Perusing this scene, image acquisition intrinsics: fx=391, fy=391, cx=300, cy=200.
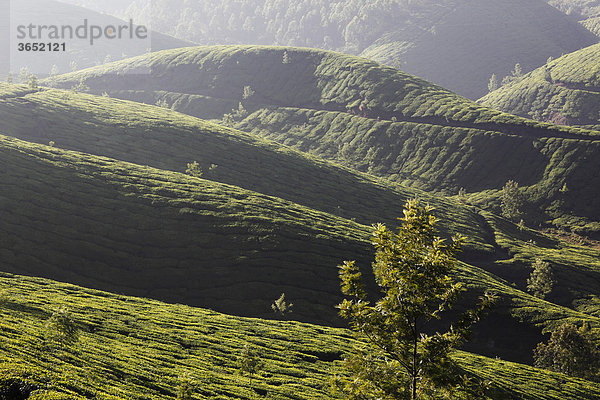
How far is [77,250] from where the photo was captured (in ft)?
276

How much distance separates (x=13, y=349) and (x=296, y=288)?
2301 inches

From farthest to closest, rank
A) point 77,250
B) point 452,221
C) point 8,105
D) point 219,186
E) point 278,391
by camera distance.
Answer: point 8,105, point 452,221, point 219,186, point 77,250, point 278,391

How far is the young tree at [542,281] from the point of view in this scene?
10815cm

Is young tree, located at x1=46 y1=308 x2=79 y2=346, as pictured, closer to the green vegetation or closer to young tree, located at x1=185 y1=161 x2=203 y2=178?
the green vegetation

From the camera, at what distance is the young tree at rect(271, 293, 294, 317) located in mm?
76869

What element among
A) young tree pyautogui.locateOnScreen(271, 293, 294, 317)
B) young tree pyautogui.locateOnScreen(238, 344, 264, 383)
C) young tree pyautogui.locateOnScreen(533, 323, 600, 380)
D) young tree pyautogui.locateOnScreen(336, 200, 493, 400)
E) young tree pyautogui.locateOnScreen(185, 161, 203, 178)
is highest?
young tree pyautogui.locateOnScreen(336, 200, 493, 400)

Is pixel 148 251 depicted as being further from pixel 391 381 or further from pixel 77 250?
pixel 391 381

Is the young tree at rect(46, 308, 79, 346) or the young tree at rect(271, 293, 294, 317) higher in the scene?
the young tree at rect(46, 308, 79, 346)

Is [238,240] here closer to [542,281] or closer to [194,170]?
[194,170]

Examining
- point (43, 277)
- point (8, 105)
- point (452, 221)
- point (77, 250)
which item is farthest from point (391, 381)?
point (8, 105)

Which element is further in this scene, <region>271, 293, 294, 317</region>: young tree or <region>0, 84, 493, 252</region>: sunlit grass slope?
<region>0, 84, 493, 252</region>: sunlit grass slope

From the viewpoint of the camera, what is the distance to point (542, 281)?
10869 cm

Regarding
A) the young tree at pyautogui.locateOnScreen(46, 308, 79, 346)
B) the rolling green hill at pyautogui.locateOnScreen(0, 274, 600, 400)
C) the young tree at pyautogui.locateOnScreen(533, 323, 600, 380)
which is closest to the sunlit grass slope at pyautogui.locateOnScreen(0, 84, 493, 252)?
the young tree at pyautogui.locateOnScreen(533, 323, 600, 380)

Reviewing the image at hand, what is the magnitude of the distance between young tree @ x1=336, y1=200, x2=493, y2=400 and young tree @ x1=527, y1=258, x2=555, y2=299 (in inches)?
4136
